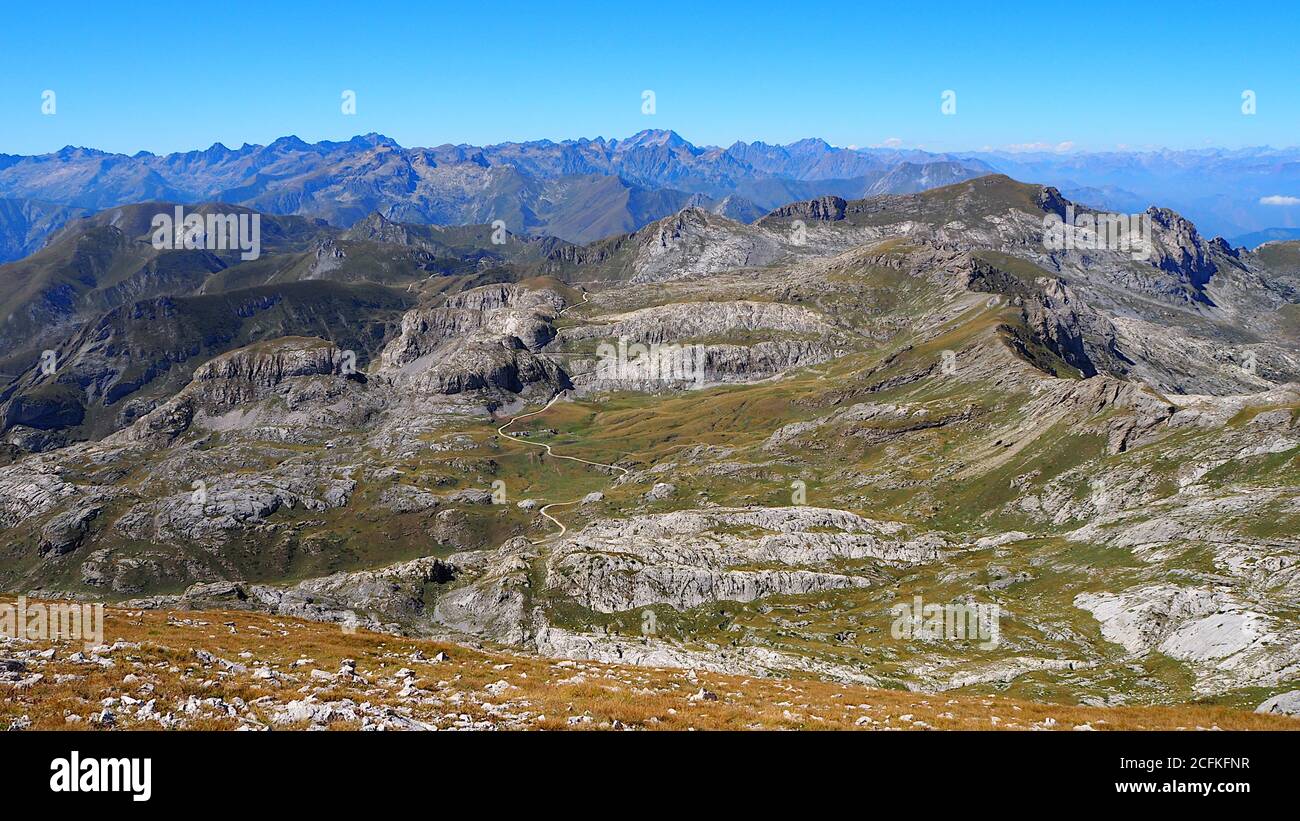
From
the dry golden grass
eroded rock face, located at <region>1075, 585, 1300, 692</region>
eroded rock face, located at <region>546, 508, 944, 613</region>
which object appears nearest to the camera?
the dry golden grass

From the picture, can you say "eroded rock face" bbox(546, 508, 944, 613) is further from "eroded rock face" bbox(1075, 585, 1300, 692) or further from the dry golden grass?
the dry golden grass

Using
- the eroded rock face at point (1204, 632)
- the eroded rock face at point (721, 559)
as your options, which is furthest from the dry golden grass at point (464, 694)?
the eroded rock face at point (721, 559)

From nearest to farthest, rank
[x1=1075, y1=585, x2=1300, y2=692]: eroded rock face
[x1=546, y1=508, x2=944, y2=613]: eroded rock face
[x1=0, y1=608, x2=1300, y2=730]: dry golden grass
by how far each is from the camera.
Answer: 1. [x1=0, y1=608, x2=1300, y2=730]: dry golden grass
2. [x1=1075, y1=585, x2=1300, y2=692]: eroded rock face
3. [x1=546, y1=508, x2=944, y2=613]: eroded rock face

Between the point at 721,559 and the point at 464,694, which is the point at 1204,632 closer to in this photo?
the point at 721,559

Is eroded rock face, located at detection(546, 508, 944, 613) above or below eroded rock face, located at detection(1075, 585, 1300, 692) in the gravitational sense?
below

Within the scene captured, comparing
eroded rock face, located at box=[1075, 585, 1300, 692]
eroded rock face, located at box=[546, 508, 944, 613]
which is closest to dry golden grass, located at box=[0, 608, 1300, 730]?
eroded rock face, located at box=[1075, 585, 1300, 692]

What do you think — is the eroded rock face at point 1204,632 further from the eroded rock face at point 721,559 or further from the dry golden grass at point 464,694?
the eroded rock face at point 721,559
